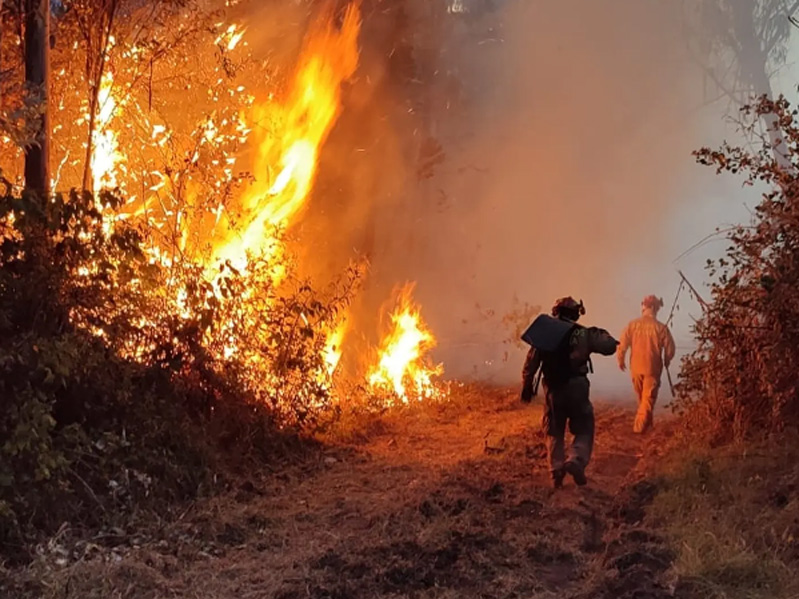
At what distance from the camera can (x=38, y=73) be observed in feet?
21.7

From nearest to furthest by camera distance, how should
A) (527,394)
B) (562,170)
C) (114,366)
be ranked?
(114,366), (527,394), (562,170)

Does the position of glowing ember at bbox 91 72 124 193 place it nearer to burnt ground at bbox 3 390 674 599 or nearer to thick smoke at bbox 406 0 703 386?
burnt ground at bbox 3 390 674 599

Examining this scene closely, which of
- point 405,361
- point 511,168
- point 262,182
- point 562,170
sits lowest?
point 405,361

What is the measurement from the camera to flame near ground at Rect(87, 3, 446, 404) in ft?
28.3

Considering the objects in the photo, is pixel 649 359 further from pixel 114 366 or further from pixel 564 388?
pixel 114 366

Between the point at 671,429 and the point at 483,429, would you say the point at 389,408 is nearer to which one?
the point at 483,429

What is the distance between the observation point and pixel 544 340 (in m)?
6.43

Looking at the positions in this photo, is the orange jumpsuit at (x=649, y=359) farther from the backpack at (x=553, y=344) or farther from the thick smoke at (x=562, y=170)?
the thick smoke at (x=562, y=170)

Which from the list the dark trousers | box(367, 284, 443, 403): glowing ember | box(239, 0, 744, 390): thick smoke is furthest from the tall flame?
the dark trousers

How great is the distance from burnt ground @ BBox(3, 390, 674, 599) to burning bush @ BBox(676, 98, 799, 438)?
40.9 inches

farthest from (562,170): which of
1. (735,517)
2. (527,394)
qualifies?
(735,517)

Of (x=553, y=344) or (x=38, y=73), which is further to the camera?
(x=38, y=73)

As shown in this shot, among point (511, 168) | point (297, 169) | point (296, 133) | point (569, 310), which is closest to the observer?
point (569, 310)

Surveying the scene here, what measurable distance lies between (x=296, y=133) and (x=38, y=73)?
14.4 feet
